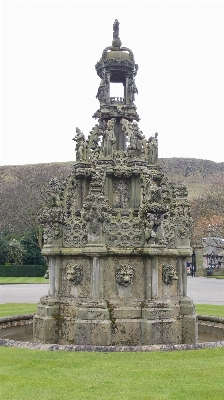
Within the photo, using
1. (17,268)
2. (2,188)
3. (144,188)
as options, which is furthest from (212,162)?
(144,188)

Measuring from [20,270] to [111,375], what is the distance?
162 ft

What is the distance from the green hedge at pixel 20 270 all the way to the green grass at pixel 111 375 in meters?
46.3

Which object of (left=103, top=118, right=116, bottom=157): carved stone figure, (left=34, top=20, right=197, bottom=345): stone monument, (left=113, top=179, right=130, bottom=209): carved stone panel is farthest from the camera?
(left=113, top=179, right=130, bottom=209): carved stone panel

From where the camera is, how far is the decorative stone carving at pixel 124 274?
13062 mm

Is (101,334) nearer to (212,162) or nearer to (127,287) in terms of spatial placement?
(127,287)

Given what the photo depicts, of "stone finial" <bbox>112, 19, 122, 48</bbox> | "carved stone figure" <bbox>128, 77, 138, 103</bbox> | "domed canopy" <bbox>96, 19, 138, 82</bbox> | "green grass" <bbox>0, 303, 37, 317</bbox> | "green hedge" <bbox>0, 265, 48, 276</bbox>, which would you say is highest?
"stone finial" <bbox>112, 19, 122, 48</bbox>

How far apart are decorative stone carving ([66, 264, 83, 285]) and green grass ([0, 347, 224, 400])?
2.63 metres

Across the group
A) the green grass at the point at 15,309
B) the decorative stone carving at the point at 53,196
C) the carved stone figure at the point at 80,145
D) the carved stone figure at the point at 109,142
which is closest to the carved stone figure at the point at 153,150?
the carved stone figure at the point at 109,142

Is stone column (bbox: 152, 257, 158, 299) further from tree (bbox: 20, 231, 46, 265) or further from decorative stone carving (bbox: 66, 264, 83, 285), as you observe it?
tree (bbox: 20, 231, 46, 265)

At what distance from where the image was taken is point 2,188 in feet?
239

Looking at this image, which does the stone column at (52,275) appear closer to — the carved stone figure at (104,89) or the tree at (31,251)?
the carved stone figure at (104,89)

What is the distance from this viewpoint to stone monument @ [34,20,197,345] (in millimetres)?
12906

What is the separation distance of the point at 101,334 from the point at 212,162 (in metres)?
176

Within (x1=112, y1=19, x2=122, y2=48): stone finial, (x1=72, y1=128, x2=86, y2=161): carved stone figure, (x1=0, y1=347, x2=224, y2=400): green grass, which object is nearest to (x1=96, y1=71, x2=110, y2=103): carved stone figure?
(x1=112, y1=19, x2=122, y2=48): stone finial
